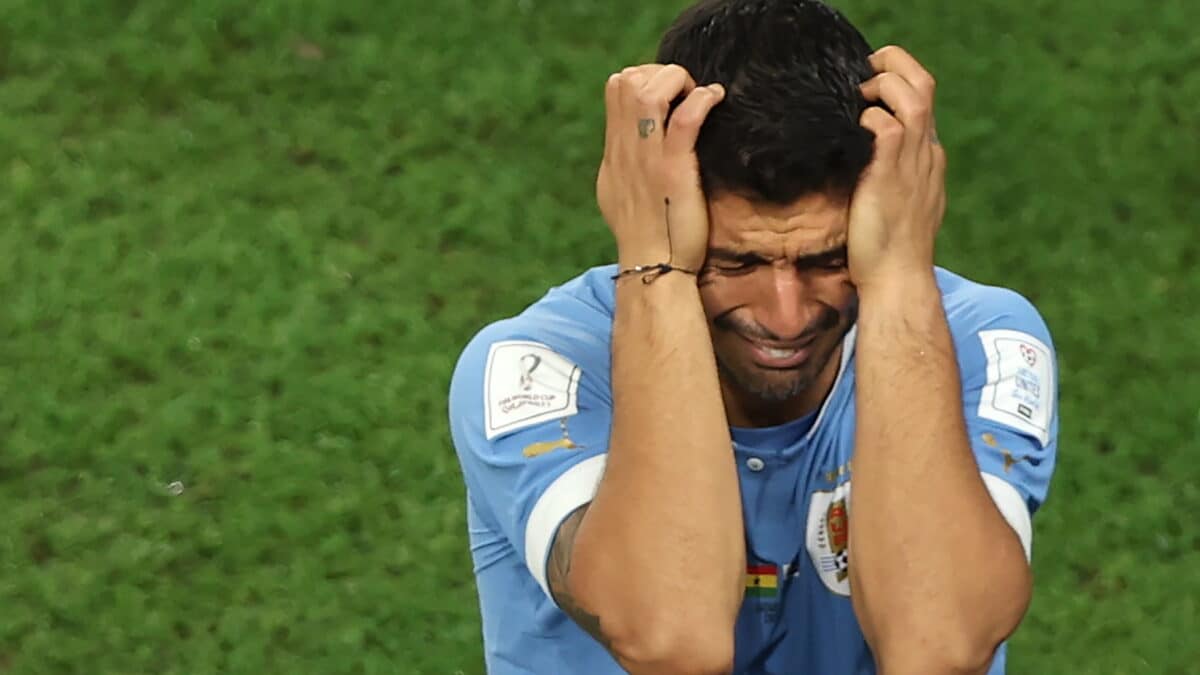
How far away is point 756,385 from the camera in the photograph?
2.97 metres

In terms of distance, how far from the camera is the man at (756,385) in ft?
9.08

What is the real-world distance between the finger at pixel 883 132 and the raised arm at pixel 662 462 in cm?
25

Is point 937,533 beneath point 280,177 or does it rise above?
above

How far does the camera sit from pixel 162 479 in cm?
511

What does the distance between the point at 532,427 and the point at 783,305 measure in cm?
47

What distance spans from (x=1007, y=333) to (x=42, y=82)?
427cm

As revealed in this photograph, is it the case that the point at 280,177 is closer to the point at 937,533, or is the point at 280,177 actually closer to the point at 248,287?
the point at 248,287

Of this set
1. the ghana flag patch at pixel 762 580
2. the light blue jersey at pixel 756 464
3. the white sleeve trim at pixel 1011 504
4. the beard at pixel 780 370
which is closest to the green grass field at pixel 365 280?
the light blue jersey at pixel 756 464

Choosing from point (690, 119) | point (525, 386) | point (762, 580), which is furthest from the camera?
point (762, 580)

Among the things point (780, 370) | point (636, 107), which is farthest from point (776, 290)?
point (636, 107)

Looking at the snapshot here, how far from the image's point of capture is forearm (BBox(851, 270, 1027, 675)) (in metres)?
2.77

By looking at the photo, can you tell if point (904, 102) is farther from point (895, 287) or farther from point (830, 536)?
point (830, 536)

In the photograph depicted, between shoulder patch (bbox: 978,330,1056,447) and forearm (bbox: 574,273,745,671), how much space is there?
52 centimetres

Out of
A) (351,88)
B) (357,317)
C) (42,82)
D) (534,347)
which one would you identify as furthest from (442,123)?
(534,347)
